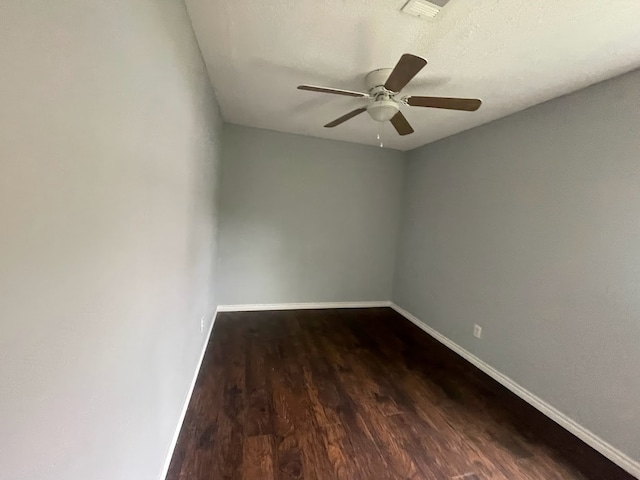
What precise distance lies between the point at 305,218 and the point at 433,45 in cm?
266

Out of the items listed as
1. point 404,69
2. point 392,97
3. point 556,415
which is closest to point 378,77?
point 392,97

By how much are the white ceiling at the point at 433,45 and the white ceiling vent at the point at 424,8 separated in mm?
38

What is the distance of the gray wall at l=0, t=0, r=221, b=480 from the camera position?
490 mm

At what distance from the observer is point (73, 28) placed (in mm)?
608

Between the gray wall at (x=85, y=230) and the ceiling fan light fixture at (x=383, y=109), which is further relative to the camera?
the ceiling fan light fixture at (x=383, y=109)

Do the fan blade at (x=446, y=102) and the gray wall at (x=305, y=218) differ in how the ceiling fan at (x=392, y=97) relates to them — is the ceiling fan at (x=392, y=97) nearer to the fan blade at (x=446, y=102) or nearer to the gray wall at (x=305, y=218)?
the fan blade at (x=446, y=102)

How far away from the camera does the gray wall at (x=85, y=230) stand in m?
0.49

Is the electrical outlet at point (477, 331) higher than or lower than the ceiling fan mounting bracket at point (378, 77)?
lower

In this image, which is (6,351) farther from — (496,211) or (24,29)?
(496,211)

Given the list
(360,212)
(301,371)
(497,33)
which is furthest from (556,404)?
(360,212)

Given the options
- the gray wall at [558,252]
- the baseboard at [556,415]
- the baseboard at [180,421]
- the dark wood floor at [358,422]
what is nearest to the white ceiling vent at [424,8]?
the gray wall at [558,252]

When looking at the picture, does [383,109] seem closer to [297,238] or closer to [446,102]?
[446,102]

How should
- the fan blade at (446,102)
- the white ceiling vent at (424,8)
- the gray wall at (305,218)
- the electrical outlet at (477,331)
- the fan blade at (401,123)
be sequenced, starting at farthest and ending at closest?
the gray wall at (305,218) < the electrical outlet at (477,331) < the fan blade at (401,123) < the fan blade at (446,102) < the white ceiling vent at (424,8)

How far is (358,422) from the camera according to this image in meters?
2.03
